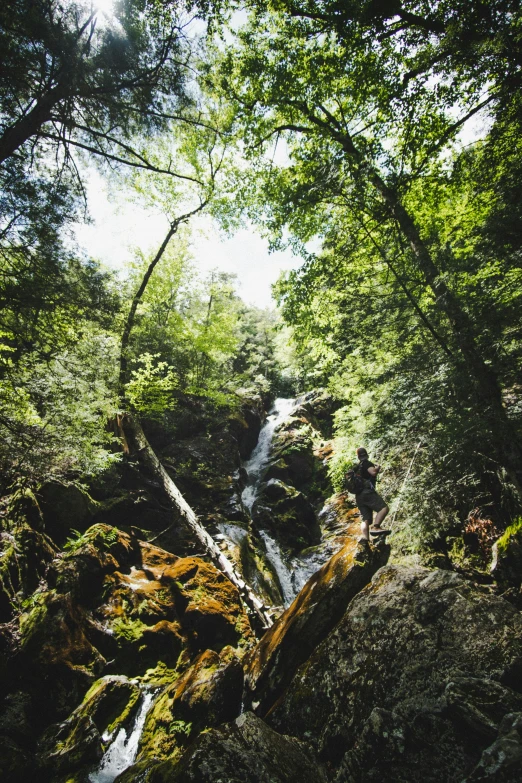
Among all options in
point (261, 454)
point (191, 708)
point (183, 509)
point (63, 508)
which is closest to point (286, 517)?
point (183, 509)

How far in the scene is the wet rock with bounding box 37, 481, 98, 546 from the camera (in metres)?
8.38

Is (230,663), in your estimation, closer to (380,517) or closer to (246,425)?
(380,517)

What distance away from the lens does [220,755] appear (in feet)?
9.62

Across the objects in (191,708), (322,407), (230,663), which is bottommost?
(191,708)

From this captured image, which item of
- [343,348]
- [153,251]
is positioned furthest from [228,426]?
[343,348]

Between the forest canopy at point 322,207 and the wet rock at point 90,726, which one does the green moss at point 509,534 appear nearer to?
the forest canopy at point 322,207

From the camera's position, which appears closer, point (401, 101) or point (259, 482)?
point (401, 101)

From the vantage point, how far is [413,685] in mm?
3176

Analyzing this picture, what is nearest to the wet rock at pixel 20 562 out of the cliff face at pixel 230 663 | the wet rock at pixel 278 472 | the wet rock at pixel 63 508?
the cliff face at pixel 230 663

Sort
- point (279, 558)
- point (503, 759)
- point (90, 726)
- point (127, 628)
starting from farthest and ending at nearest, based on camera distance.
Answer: point (279, 558) → point (127, 628) → point (90, 726) → point (503, 759)

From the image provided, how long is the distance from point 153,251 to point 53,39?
15.3m

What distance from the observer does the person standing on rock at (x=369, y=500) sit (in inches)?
235

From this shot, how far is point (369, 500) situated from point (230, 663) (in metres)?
3.93

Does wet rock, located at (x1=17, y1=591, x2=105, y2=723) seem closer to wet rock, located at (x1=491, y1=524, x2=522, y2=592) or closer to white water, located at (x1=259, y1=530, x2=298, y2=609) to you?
white water, located at (x1=259, y1=530, x2=298, y2=609)
